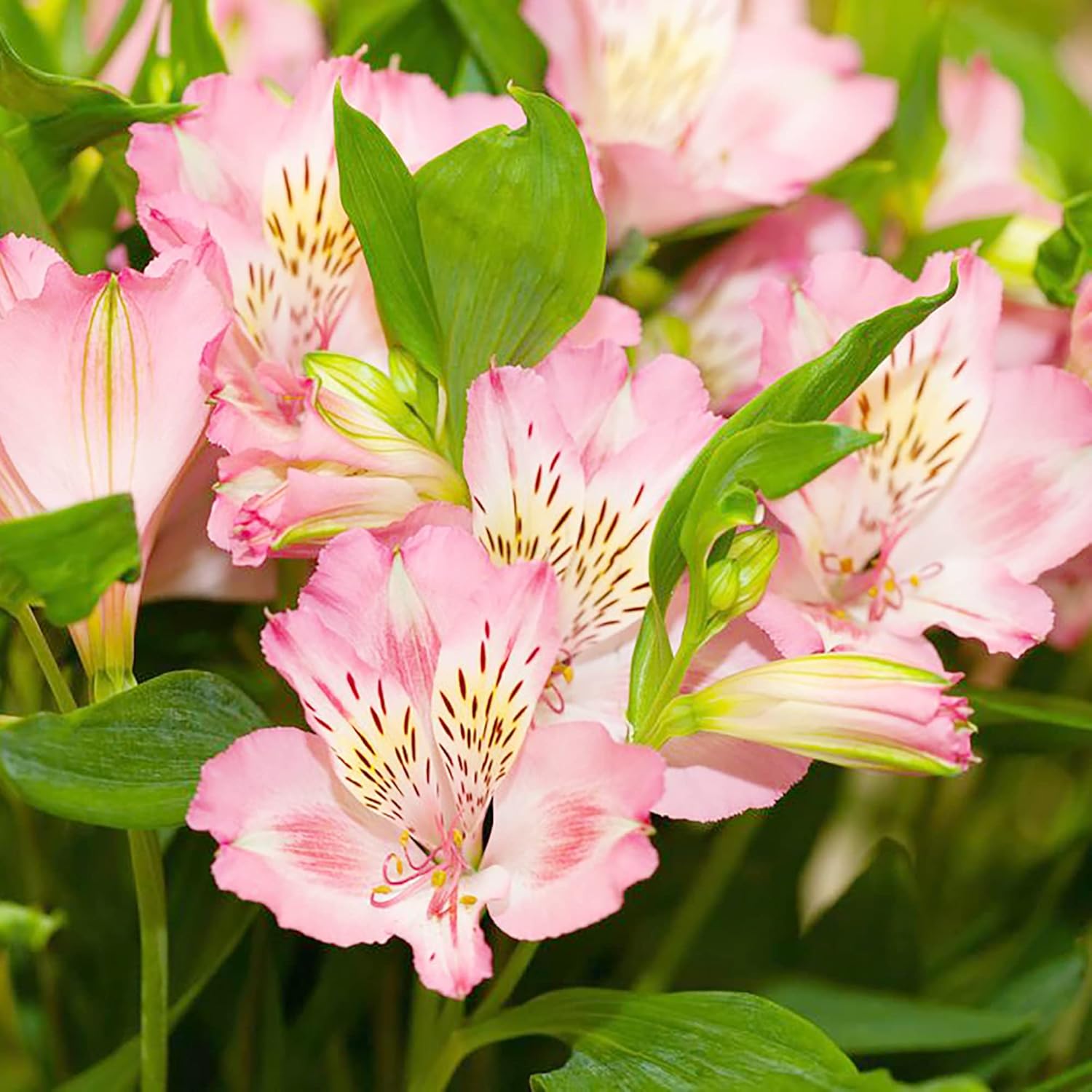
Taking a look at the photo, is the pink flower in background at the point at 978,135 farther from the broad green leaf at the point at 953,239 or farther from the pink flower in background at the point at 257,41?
the pink flower in background at the point at 257,41

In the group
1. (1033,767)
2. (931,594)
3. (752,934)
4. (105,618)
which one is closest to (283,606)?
(105,618)

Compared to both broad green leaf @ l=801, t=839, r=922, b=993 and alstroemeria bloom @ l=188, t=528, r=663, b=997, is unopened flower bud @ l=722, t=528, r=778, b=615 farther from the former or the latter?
broad green leaf @ l=801, t=839, r=922, b=993

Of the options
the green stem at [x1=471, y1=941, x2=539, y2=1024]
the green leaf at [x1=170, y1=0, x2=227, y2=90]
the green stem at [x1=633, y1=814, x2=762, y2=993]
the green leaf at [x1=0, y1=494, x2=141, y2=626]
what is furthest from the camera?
the green stem at [x1=633, y1=814, x2=762, y2=993]

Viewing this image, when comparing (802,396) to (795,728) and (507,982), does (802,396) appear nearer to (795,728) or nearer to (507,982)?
(795,728)

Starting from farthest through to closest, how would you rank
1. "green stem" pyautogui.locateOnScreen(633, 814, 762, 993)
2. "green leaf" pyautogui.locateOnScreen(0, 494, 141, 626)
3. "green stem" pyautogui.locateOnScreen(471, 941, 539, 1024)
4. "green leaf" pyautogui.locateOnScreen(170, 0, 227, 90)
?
"green stem" pyautogui.locateOnScreen(633, 814, 762, 993) < "green leaf" pyautogui.locateOnScreen(170, 0, 227, 90) < "green stem" pyautogui.locateOnScreen(471, 941, 539, 1024) < "green leaf" pyautogui.locateOnScreen(0, 494, 141, 626)

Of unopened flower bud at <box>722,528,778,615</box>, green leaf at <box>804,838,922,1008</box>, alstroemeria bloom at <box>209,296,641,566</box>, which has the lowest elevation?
green leaf at <box>804,838,922,1008</box>

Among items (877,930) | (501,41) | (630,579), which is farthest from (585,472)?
(877,930)

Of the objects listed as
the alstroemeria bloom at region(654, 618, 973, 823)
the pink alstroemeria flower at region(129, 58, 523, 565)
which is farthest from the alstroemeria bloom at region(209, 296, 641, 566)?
the alstroemeria bloom at region(654, 618, 973, 823)

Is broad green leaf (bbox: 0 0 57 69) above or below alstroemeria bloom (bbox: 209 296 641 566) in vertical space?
above
